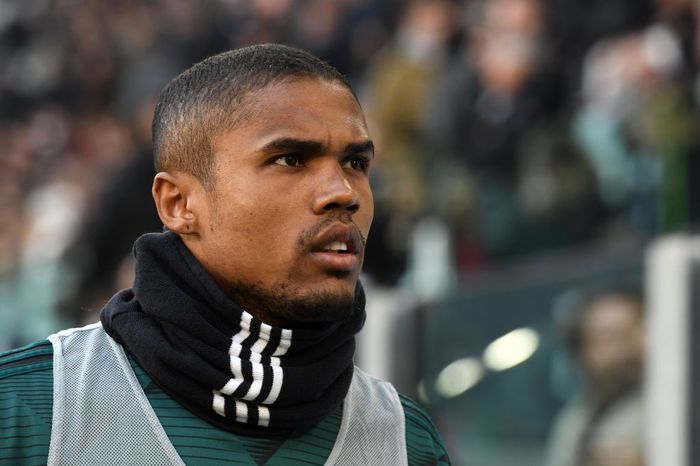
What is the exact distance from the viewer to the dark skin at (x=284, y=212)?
2.25m

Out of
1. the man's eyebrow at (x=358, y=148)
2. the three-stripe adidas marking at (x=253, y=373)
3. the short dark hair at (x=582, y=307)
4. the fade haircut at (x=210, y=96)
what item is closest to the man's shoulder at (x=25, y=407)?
the three-stripe adidas marking at (x=253, y=373)

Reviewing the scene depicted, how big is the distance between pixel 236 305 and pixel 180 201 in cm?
23

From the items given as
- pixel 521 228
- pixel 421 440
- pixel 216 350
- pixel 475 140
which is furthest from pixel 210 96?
pixel 475 140

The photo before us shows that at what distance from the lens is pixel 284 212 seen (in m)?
2.25

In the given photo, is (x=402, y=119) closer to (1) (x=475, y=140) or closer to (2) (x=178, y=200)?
(1) (x=475, y=140)

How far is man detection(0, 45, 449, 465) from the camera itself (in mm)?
2160

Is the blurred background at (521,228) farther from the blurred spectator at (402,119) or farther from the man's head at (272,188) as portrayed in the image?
the man's head at (272,188)

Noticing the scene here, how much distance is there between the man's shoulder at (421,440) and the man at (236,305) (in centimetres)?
4

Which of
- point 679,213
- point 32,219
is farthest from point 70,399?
point 32,219

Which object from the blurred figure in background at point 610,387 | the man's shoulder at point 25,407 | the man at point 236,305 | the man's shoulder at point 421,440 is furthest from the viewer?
the blurred figure in background at point 610,387

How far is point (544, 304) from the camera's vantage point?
250 inches

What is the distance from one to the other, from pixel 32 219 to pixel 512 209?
18.2 feet

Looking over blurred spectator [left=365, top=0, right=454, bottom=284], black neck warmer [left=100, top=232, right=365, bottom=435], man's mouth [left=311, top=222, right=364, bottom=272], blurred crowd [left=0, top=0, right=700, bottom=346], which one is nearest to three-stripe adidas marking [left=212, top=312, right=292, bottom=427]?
black neck warmer [left=100, top=232, right=365, bottom=435]

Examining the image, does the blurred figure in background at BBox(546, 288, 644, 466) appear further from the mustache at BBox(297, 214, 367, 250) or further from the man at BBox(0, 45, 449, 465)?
the mustache at BBox(297, 214, 367, 250)
